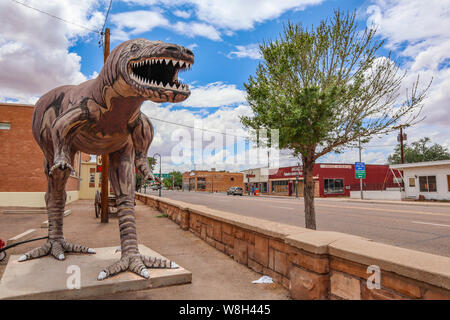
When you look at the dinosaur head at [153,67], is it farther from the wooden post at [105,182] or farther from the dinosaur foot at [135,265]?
the wooden post at [105,182]

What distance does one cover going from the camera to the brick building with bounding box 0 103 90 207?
55.4 ft

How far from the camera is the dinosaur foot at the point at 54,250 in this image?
169 inches

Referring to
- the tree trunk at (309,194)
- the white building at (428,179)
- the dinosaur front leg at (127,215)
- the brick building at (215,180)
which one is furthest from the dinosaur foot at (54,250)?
the brick building at (215,180)

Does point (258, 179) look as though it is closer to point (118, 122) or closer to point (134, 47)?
point (118, 122)

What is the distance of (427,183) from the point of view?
1161 inches

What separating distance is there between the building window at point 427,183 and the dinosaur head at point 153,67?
32681 mm

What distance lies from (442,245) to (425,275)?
6713 mm

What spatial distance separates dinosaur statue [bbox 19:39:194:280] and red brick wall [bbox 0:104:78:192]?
14.8 m

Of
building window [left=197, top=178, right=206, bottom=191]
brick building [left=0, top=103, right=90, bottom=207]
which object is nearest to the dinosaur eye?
brick building [left=0, top=103, right=90, bottom=207]

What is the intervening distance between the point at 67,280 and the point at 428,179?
3354cm

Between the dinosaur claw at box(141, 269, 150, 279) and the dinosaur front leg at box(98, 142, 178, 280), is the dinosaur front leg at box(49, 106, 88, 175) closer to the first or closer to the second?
the dinosaur front leg at box(98, 142, 178, 280)

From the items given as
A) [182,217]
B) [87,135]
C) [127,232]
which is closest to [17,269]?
[127,232]
